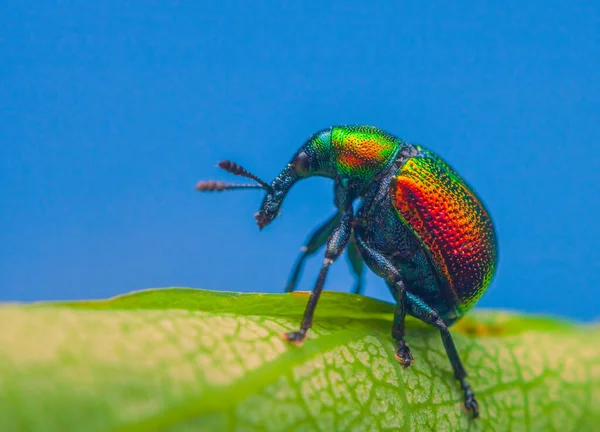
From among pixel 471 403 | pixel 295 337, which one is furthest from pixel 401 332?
pixel 295 337

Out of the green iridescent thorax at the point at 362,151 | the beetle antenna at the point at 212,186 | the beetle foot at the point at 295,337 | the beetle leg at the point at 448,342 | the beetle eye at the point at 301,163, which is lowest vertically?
the beetle leg at the point at 448,342

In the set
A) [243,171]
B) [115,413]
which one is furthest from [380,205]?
[115,413]

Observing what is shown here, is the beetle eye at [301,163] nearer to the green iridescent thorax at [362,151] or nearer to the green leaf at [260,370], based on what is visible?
the green iridescent thorax at [362,151]

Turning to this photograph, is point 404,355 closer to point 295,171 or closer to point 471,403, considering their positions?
point 471,403

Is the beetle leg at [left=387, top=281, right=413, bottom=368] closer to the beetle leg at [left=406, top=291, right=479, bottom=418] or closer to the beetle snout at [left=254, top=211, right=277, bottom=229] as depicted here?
the beetle leg at [left=406, top=291, right=479, bottom=418]

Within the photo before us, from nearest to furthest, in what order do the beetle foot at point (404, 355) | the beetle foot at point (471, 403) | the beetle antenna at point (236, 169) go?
1. the beetle foot at point (404, 355)
2. the beetle foot at point (471, 403)
3. the beetle antenna at point (236, 169)

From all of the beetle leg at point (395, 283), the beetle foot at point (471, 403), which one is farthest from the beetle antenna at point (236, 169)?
the beetle foot at point (471, 403)

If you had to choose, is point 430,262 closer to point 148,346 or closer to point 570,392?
point 570,392
